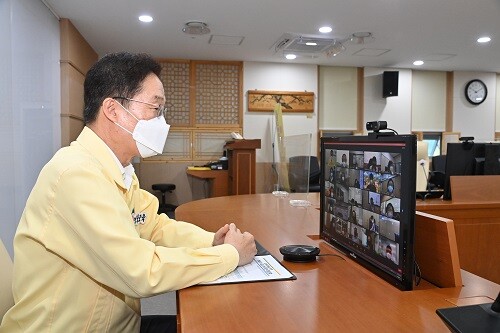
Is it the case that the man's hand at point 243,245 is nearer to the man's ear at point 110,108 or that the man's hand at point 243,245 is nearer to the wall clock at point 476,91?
the man's ear at point 110,108

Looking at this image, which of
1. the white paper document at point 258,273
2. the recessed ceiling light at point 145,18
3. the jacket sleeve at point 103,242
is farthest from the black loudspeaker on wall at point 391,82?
the jacket sleeve at point 103,242

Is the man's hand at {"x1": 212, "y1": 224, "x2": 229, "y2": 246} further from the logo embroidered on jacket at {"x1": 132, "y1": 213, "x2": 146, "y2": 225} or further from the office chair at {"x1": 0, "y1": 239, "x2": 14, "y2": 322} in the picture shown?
the office chair at {"x1": 0, "y1": 239, "x2": 14, "y2": 322}

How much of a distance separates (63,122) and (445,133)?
23.4ft

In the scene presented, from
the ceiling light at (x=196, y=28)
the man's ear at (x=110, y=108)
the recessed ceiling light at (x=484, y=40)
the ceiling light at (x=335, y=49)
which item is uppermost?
the recessed ceiling light at (x=484, y=40)

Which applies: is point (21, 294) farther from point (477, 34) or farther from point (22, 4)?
point (477, 34)

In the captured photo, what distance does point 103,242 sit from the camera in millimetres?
971

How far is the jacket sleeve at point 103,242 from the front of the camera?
98cm

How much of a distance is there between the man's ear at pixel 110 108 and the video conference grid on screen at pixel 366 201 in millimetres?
798

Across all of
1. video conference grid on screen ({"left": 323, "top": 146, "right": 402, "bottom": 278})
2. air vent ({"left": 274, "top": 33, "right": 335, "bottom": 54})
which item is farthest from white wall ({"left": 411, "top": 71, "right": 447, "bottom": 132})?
video conference grid on screen ({"left": 323, "top": 146, "right": 402, "bottom": 278})

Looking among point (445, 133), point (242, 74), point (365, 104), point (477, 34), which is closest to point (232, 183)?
point (242, 74)

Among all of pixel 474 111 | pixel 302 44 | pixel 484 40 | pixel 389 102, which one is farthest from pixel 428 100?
pixel 302 44

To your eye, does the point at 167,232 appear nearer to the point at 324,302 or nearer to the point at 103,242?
the point at 103,242

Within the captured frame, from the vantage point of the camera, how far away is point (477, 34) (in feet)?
18.0

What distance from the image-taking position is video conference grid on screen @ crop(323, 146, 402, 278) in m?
1.10
